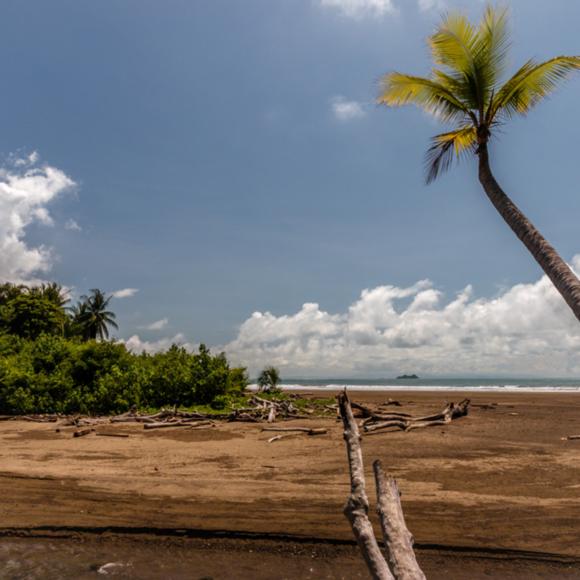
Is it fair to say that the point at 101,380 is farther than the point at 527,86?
Yes

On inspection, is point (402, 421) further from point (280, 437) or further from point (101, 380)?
point (101, 380)

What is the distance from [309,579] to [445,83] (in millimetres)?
9171

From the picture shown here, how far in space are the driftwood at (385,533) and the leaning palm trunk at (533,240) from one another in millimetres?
4546

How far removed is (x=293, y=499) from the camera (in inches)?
345

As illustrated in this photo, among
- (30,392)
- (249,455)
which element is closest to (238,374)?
(30,392)

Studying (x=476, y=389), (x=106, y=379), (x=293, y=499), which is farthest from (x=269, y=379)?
(x=476, y=389)

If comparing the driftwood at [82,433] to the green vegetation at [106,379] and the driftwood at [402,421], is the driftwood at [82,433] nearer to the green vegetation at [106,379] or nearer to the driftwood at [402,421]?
the green vegetation at [106,379]

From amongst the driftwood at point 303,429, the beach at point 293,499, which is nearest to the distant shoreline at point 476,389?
the driftwood at point 303,429

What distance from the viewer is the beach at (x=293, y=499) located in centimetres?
653

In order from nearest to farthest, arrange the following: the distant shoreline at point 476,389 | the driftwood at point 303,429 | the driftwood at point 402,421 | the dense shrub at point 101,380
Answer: the driftwood at point 303,429 → the driftwood at point 402,421 → the dense shrub at point 101,380 → the distant shoreline at point 476,389

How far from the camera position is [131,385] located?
923 inches

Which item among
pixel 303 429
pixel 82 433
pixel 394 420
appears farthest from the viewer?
A: pixel 394 420

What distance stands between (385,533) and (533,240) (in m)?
6.07

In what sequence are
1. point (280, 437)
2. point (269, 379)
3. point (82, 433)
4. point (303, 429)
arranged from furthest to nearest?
point (269, 379) → point (303, 429) → point (82, 433) → point (280, 437)
